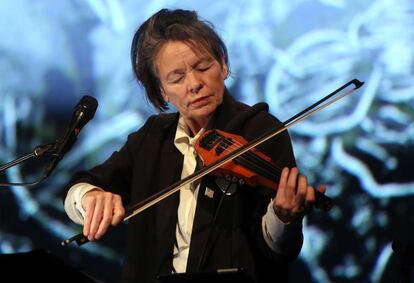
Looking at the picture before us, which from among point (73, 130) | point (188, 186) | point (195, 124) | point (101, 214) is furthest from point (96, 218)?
point (195, 124)

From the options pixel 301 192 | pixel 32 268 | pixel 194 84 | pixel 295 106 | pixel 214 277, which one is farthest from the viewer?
pixel 295 106

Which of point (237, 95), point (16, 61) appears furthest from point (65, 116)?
point (237, 95)

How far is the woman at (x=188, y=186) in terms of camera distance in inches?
59.1

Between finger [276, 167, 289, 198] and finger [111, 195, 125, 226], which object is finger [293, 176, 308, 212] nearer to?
finger [276, 167, 289, 198]

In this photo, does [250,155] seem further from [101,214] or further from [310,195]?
[101,214]

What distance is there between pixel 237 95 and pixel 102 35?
52 centimetres

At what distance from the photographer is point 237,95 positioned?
234 centimetres

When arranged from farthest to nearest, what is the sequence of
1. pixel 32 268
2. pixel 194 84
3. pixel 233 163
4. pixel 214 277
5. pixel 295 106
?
pixel 295 106 → pixel 194 84 → pixel 233 163 → pixel 32 268 → pixel 214 277

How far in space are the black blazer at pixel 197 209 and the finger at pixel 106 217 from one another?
0.21 metres

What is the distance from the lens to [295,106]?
229 cm

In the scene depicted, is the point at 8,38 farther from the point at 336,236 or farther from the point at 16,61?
the point at 336,236

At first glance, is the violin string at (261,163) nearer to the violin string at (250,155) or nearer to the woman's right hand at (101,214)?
the violin string at (250,155)

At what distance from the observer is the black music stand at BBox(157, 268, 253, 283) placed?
111 centimetres

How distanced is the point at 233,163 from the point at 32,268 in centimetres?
46
